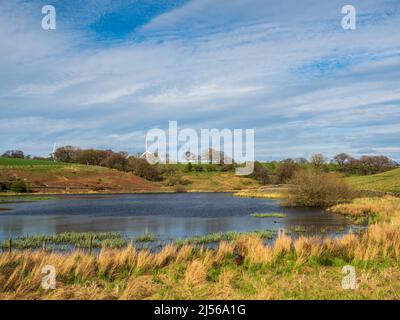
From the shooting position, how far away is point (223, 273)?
12.5 m

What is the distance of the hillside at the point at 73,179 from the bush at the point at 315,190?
55549 millimetres

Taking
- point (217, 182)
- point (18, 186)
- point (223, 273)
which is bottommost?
point (217, 182)

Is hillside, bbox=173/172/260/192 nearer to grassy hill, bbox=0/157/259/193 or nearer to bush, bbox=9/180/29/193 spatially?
grassy hill, bbox=0/157/259/193

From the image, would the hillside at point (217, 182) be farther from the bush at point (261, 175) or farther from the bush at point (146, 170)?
the bush at point (146, 170)

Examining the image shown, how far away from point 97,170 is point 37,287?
3880 inches

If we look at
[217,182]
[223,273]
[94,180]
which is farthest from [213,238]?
[217,182]

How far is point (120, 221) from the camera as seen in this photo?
111 feet

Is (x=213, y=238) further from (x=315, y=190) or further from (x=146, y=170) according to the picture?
(x=146, y=170)

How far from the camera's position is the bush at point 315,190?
47.8 metres

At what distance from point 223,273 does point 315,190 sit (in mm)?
36893

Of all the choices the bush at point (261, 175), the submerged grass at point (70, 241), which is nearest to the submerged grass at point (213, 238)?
the submerged grass at point (70, 241)
